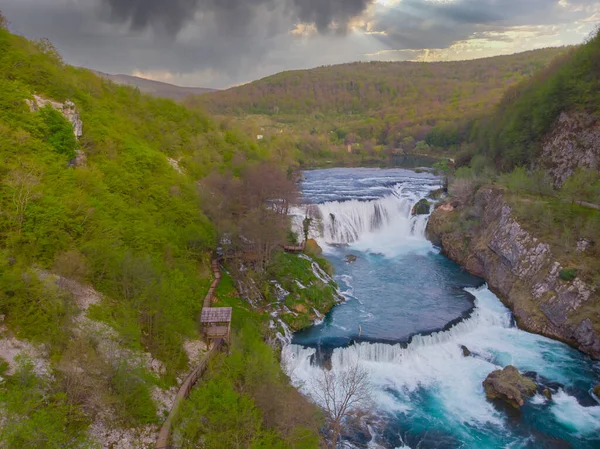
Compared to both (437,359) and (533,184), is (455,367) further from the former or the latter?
(533,184)

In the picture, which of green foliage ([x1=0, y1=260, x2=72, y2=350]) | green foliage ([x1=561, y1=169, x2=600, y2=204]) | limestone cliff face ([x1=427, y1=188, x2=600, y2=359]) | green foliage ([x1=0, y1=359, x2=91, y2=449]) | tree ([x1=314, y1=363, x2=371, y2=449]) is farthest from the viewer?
green foliage ([x1=561, y1=169, x2=600, y2=204])

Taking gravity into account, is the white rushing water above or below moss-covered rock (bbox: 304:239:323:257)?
below

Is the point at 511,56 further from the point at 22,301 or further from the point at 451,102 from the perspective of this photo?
the point at 22,301

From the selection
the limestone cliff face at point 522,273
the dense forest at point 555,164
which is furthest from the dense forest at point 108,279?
the dense forest at point 555,164

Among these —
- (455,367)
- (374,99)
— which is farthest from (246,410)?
(374,99)

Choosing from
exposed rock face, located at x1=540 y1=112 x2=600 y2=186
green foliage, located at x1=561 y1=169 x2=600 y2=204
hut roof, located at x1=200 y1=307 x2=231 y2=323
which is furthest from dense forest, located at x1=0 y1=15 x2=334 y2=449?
exposed rock face, located at x1=540 y1=112 x2=600 y2=186

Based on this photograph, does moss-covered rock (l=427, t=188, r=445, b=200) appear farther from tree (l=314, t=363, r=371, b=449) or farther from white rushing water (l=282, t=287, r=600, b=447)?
tree (l=314, t=363, r=371, b=449)

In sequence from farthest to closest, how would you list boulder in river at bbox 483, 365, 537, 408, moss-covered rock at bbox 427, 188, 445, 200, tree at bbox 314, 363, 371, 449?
1. moss-covered rock at bbox 427, 188, 445, 200
2. boulder in river at bbox 483, 365, 537, 408
3. tree at bbox 314, 363, 371, 449
